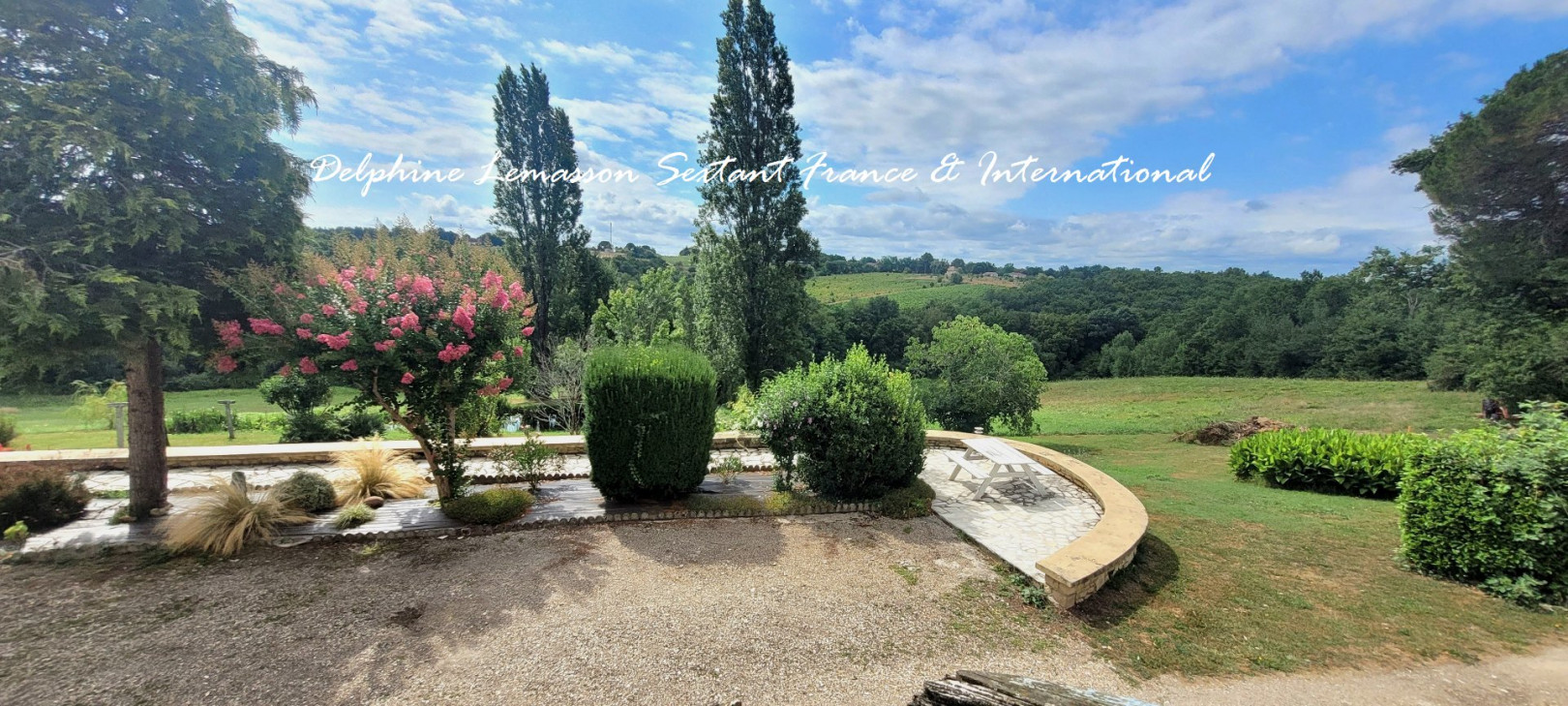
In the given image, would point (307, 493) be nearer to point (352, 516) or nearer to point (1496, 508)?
point (352, 516)

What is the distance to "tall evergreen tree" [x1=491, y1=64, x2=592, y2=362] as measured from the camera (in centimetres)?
2352

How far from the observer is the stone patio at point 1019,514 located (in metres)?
5.45

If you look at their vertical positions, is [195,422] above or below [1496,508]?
below

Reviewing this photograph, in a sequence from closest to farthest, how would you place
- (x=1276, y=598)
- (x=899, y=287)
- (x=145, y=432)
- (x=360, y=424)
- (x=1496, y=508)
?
(x=1276, y=598) < (x=1496, y=508) < (x=145, y=432) < (x=360, y=424) < (x=899, y=287)

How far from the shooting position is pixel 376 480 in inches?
256

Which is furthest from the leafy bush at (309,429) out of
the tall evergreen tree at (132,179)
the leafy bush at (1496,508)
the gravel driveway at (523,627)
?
the leafy bush at (1496,508)

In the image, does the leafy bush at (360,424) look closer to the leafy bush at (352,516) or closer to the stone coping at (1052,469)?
the stone coping at (1052,469)

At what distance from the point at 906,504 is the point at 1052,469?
332 cm

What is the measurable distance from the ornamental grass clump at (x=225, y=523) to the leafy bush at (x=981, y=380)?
13340mm

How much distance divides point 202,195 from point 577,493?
15.5 ft

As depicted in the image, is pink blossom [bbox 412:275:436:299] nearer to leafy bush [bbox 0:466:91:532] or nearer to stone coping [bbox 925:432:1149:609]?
leafy bush [bbox 0:466:91:532]

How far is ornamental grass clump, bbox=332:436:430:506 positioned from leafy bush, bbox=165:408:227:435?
14190 mm

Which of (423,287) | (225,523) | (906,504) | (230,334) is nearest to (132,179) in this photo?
(230,334)

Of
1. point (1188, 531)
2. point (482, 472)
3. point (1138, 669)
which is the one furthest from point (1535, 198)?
point (482, 472)
